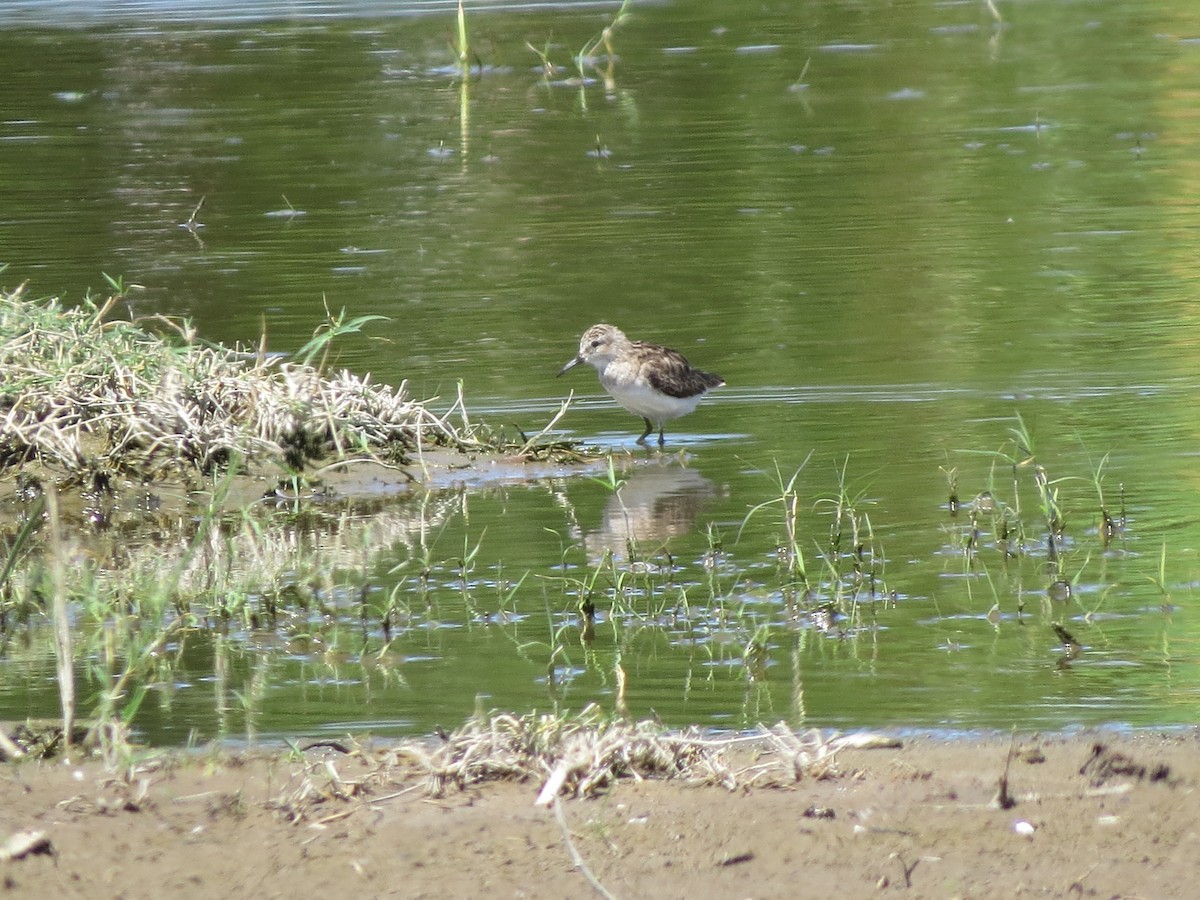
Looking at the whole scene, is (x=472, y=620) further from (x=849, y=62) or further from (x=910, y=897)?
(x=849, y=62)

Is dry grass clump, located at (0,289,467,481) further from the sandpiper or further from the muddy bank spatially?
the muddy bank

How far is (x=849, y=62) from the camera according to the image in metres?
21.3

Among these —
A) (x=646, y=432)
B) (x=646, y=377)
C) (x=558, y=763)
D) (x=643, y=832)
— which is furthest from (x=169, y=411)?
(x=643, y=832)

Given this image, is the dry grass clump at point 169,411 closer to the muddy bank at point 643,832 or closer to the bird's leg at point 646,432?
the bird's leg at point 646,432

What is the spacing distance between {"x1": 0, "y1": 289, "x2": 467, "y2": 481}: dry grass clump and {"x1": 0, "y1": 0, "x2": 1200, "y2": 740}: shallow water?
16.8 inches

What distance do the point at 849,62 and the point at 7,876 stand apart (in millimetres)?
17575

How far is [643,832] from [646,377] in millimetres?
4987

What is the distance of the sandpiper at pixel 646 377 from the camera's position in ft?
32.4

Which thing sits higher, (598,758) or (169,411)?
(598,758)

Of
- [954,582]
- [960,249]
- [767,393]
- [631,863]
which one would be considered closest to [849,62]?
[960,249]

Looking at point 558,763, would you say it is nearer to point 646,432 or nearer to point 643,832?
point 643,832

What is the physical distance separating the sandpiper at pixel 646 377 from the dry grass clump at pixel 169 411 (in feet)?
2.87

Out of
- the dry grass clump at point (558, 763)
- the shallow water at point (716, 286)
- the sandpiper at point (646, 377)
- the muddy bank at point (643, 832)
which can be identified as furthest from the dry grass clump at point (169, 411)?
the dry grass clump at point (558, 763)

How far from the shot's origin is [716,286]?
1291 centimetres
